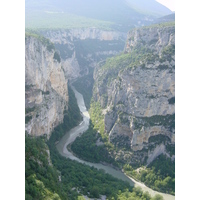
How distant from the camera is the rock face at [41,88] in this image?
102 feet

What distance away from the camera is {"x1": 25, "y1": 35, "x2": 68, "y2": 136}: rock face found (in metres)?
31.0

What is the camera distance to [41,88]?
34.1 meters

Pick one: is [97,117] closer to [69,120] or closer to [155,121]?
[69,120]

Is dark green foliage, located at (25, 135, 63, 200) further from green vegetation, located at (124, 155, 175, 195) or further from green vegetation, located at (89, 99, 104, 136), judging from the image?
green vegetation, located at (89, 99, 104, 136)

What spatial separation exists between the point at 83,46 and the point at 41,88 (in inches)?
1888

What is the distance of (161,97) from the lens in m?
33.0

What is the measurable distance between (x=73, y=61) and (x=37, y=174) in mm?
57135

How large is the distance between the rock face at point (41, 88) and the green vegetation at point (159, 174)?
1134 centimetres

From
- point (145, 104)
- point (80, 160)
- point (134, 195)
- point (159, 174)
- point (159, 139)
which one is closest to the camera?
point (134, 195)

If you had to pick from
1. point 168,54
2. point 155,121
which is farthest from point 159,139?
point 168,54

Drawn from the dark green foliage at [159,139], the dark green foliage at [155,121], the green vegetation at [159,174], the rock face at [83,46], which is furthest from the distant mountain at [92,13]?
the green vegetation at [159,174]

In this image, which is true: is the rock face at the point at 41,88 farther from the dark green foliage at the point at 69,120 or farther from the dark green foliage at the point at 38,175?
the dark green foliage at the point at 38,175
